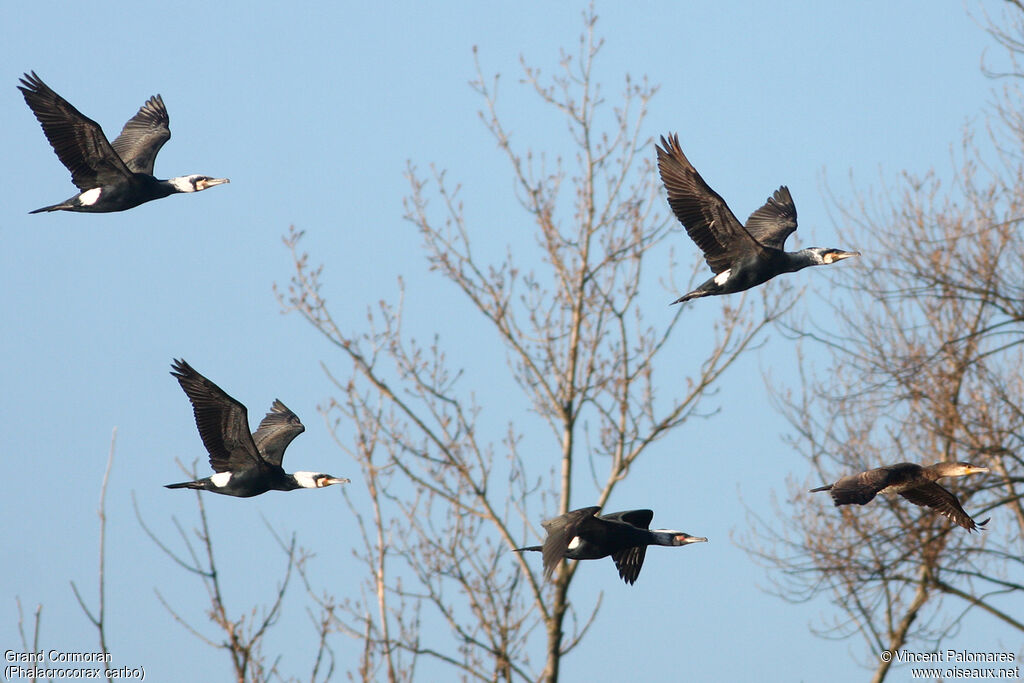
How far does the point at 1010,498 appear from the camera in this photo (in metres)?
12.4

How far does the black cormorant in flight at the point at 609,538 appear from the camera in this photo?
5945mm

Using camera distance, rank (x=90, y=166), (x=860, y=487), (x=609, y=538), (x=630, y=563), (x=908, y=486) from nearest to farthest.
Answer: (x=860, y=487)
(x=908, y=486)
(x=609, y=538)
(x=630, y=563)
(x=90, y=166)

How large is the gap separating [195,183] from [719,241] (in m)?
3.25

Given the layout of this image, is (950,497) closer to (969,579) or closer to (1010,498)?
(1010,498)

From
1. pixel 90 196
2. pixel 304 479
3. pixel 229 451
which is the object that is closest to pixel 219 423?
pixel 229 451

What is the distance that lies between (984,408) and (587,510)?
26.4ft

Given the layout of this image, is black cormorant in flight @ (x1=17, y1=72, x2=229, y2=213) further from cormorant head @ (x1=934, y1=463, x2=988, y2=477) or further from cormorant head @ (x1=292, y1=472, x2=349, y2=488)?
cormorant head @ (x1=934, y1=463, x2=988, y2=477)

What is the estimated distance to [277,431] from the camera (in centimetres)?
803

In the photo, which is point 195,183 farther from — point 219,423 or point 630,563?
point 630,563

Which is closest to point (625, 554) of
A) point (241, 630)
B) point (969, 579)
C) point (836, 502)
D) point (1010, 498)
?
point (836, 502)

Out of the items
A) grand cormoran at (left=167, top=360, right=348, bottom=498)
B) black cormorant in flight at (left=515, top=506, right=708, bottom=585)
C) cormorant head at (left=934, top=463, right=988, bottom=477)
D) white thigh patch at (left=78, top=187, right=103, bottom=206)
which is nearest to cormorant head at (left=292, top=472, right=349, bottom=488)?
grand cormoran at (left=167, top=360, right=348, bottom=498)

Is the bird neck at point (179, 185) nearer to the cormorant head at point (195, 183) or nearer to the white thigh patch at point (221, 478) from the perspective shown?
the cormorant head at point (195, 183)

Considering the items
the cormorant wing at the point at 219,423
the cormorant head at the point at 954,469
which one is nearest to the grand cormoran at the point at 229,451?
the cormorant wing at the point at 219,423

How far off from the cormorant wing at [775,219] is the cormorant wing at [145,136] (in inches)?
166
